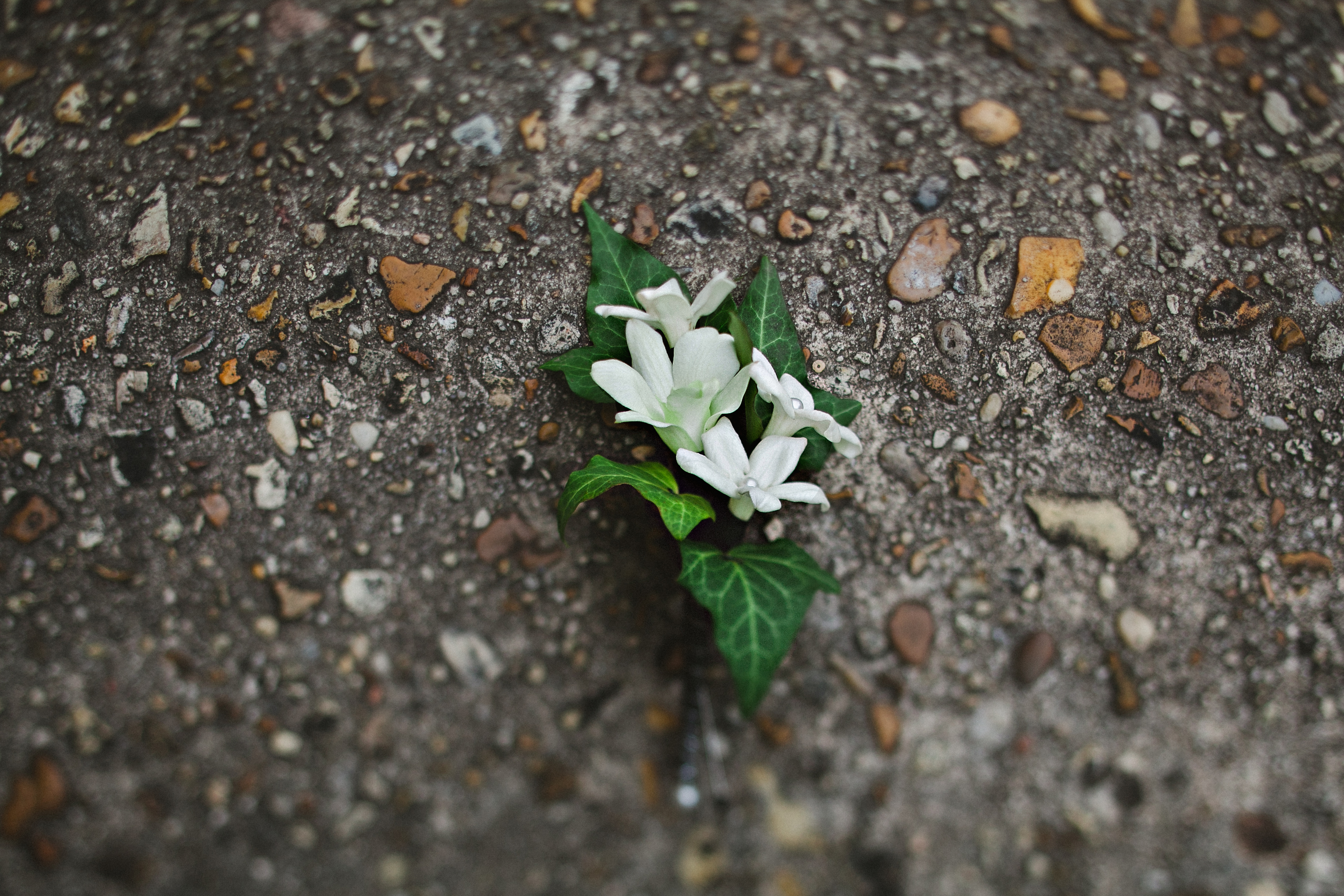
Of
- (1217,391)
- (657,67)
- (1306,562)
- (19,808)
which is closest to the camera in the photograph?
(19,808)

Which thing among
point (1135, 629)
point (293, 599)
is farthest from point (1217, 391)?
point (293, 599)

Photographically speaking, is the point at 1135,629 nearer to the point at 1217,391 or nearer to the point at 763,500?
the point at 1217,391

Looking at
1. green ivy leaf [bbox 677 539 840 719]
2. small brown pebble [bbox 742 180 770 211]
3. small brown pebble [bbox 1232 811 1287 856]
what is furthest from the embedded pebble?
small brown pebble [bbox 742 180 770 211]

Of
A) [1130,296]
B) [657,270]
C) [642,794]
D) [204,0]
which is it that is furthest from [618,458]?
[204,0]

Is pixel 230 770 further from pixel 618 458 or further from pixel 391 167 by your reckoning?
pixel 391 167

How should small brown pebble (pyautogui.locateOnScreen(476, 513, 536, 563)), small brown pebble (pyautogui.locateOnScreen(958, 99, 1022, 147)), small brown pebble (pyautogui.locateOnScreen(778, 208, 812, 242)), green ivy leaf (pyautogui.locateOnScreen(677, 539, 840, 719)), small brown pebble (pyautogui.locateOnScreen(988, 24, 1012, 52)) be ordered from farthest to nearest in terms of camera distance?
small brown pebble (pyautogui.locateOnScreen(988, 24, 1012, 52)) → small brown pebble (pyautogui.locateOnScreen(958, 99, 1022, 147)) → small brown pebble (pyautogui.locateOnScreen(778, 208, 812, 242)) → small brown pebble (pyautogui.locateOnScreen(476, 513, 536, 563)) → green ivy leaf (pyautogui.locateOnScreen(677, 539, 840, 719))

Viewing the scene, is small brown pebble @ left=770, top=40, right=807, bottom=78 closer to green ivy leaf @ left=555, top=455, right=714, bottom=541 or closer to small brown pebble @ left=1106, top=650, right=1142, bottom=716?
green ivy leaf @ left=555, top=455, right=714, bottom=541
